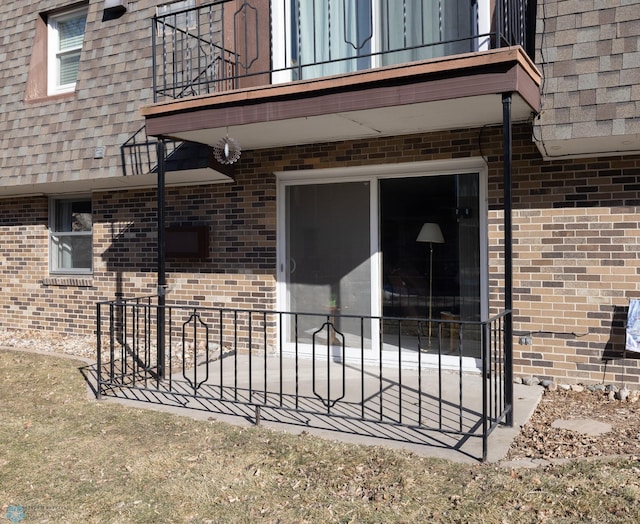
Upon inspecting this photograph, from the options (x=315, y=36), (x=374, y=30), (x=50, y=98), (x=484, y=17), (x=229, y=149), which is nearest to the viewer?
(x=484, y=17)

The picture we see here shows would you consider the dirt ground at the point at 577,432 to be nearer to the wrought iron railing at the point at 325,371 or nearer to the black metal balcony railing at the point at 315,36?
the wrought iron railing at the point at 325,371

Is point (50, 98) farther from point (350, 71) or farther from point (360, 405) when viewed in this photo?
point (360, 405)

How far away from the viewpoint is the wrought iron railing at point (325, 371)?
456 cm

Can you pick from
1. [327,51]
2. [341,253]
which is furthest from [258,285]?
[327,51]

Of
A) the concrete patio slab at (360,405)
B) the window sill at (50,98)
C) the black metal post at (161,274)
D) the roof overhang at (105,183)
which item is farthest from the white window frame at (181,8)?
the concrete patio slab at (360,405)

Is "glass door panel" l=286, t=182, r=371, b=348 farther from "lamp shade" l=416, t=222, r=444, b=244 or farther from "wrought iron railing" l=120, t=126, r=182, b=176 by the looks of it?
"wrought iron railing" l=120, t=126, r=182, b=176

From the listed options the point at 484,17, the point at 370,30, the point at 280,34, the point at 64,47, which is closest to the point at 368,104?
the point at 484,17

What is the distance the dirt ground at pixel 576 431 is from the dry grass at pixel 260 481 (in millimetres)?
289

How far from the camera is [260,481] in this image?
370 cm

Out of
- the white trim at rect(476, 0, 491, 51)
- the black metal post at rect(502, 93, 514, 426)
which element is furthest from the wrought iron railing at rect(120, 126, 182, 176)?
the black metal post at rect(502, 93, 514, 426)

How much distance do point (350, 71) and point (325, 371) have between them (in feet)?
10.7

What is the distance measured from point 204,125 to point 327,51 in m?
1.85

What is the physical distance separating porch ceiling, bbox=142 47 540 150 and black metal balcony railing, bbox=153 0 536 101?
16.7 inches

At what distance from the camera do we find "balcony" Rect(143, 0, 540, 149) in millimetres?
4652
